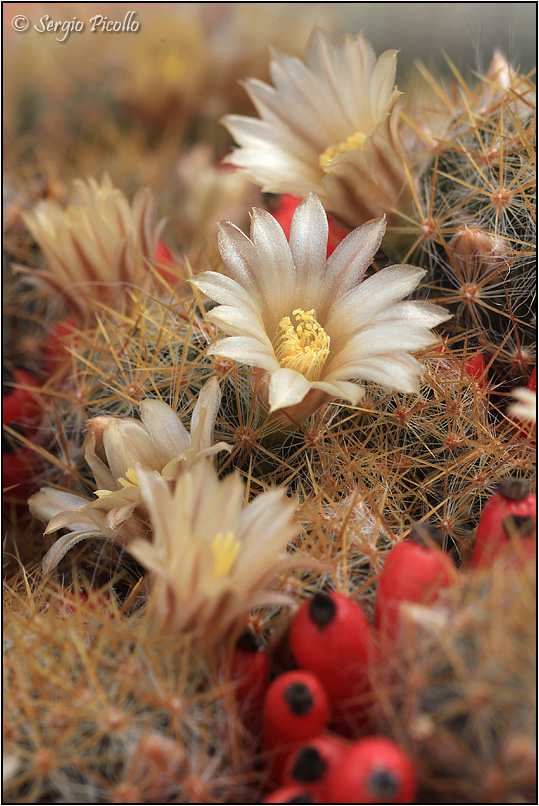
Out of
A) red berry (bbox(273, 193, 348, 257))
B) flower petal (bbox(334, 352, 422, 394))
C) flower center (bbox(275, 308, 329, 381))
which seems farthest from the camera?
red berry (bbox(273, 193, 348, 257))

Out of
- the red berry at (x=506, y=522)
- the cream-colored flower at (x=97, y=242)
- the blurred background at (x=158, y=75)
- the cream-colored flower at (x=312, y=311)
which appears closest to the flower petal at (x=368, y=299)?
the cream-colored flower at (x=312, y=311)

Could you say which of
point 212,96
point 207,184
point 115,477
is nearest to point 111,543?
point 115,477

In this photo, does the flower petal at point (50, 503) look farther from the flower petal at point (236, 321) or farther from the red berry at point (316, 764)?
the red berry at point (316, 764)

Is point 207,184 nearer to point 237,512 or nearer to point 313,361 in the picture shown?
point 313,361

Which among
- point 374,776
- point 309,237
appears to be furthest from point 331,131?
point 374,776

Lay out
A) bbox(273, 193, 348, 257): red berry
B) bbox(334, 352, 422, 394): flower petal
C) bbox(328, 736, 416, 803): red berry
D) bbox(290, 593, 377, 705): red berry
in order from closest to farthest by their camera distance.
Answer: bbox(328, 736, 416, 803): red berry → bbox(290, 593, 377, 705): red berry → bbox(334, 352, 422, 394): flower petal → bbox(273, 193, 348, 257): red berry

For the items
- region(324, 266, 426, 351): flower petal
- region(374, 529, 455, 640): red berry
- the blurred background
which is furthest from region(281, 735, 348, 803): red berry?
the blurred background

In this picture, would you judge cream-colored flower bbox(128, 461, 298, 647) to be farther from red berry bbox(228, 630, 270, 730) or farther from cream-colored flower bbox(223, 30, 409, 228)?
cream-colored flower bbox(223, 30, 409, 228)
